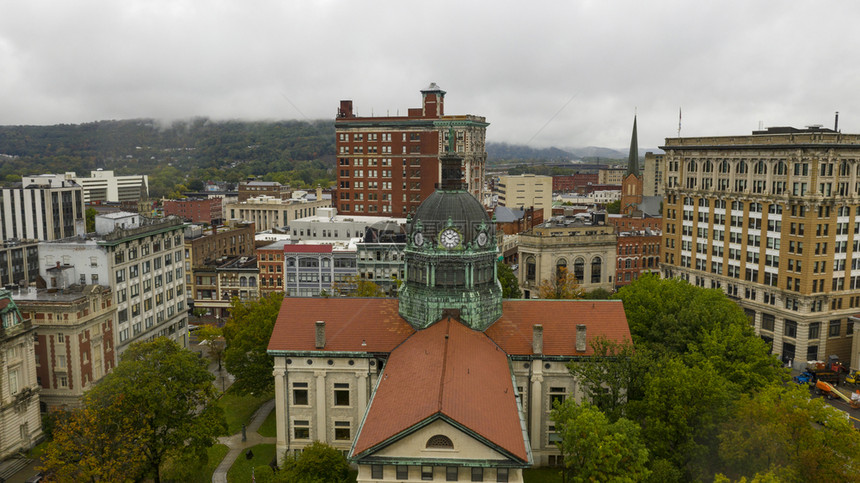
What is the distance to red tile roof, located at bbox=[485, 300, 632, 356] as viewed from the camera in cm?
6359

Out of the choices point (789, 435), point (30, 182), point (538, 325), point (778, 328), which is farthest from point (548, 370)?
point (30, 182)

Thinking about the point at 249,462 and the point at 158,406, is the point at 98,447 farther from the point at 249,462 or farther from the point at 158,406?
the point at 249,462

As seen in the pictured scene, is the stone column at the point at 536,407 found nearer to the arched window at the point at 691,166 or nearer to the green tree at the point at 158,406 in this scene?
the green tree at the point at 158,406

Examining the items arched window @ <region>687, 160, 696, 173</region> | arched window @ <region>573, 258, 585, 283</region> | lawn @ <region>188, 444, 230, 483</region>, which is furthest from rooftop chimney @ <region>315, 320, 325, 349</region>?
arched window @ <region>687, 160, 696, 173</region>

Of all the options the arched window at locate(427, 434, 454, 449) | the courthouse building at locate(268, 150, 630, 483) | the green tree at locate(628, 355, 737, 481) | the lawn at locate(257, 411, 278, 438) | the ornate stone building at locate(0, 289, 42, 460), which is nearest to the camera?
the arched window at locate(427, 434, 454, 449)

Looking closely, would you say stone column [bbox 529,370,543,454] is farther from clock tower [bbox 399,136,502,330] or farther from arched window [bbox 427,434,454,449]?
arched window [bbox 427,434,454,449]

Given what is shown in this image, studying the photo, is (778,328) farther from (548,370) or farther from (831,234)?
(548,370)

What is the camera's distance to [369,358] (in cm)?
6309

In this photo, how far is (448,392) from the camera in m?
45.6

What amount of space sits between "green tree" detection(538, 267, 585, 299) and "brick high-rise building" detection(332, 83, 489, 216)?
4727cm

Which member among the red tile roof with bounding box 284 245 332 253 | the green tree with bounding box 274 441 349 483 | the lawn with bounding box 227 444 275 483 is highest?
the red tile roof with bounding box 284 245 332 253

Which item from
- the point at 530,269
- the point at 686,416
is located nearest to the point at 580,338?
the point at 686,416

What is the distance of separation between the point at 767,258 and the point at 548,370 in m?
61.9

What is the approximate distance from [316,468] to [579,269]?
95099 millimetres
